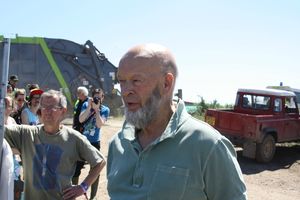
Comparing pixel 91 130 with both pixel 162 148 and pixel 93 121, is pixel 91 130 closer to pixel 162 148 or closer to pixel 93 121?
pixel 93 121

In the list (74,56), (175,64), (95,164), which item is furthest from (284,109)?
(74,56)

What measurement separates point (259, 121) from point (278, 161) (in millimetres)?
1691

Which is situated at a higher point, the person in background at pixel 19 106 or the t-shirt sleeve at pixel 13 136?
the person in background at pixel 19 106

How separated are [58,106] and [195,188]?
1.93 m

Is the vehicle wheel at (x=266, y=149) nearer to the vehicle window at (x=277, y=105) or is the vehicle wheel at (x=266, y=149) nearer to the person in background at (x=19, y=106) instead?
the vehicle window at (x=277, y=105)

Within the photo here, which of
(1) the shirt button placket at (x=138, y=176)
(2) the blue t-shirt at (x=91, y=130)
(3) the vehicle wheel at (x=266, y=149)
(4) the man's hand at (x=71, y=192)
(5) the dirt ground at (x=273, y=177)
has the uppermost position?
(1) the shirt button placket at (x=138, y=176)

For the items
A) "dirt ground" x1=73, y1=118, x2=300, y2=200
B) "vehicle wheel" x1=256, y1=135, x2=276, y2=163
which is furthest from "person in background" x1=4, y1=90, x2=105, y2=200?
"vehicle wheel" x1=256, y1=135, x2=276, y2=163

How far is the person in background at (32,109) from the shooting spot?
5.18 m

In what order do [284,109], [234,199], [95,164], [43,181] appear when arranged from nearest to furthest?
[234,199] → [43,181] → [95,164] → [284,109]

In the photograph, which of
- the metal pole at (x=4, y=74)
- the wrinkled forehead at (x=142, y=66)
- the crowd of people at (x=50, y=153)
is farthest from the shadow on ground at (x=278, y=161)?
the wrinkled forehead at (x=142, y=66)

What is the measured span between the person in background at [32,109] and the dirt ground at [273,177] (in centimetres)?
165

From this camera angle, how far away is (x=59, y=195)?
3.20m

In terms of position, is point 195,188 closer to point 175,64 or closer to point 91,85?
point 175,64

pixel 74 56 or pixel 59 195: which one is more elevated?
pixel 74 56
